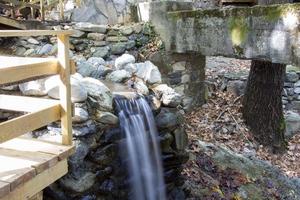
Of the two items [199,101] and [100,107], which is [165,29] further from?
[100,107]

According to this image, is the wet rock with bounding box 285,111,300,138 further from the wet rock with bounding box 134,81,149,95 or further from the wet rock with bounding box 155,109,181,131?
the wet rock with bounding box 134,81,149,95

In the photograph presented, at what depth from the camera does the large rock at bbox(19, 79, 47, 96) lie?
430cm

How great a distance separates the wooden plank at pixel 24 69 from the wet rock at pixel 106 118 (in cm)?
113

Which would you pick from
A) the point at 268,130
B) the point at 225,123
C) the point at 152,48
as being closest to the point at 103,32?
the point at 152,48

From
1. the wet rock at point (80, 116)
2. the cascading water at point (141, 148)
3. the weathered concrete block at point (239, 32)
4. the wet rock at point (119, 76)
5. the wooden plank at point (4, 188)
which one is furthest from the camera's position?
the wet rock at point (119, 76)

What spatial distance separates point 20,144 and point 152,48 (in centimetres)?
401

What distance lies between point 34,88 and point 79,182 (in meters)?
1.10

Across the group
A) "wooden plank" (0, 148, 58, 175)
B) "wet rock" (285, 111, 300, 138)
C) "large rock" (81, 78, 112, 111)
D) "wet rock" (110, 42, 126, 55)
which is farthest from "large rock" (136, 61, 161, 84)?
"wet rock" (285, 111, 300, 138)

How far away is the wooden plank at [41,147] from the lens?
322cm

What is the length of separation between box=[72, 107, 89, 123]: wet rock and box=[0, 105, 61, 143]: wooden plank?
76 cm

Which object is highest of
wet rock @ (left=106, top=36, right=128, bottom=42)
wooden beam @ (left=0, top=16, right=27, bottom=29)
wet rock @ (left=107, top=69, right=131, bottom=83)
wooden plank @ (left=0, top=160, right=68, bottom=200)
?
wooden beam @ (left=0, top=16, right=27, bottom=29)

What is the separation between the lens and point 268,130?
682 cm

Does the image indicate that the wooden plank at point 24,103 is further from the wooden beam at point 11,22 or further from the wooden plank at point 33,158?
the wooden beam at point 11,22

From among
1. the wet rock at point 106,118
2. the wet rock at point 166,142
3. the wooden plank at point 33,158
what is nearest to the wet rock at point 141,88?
the wet rock at point 166,142
